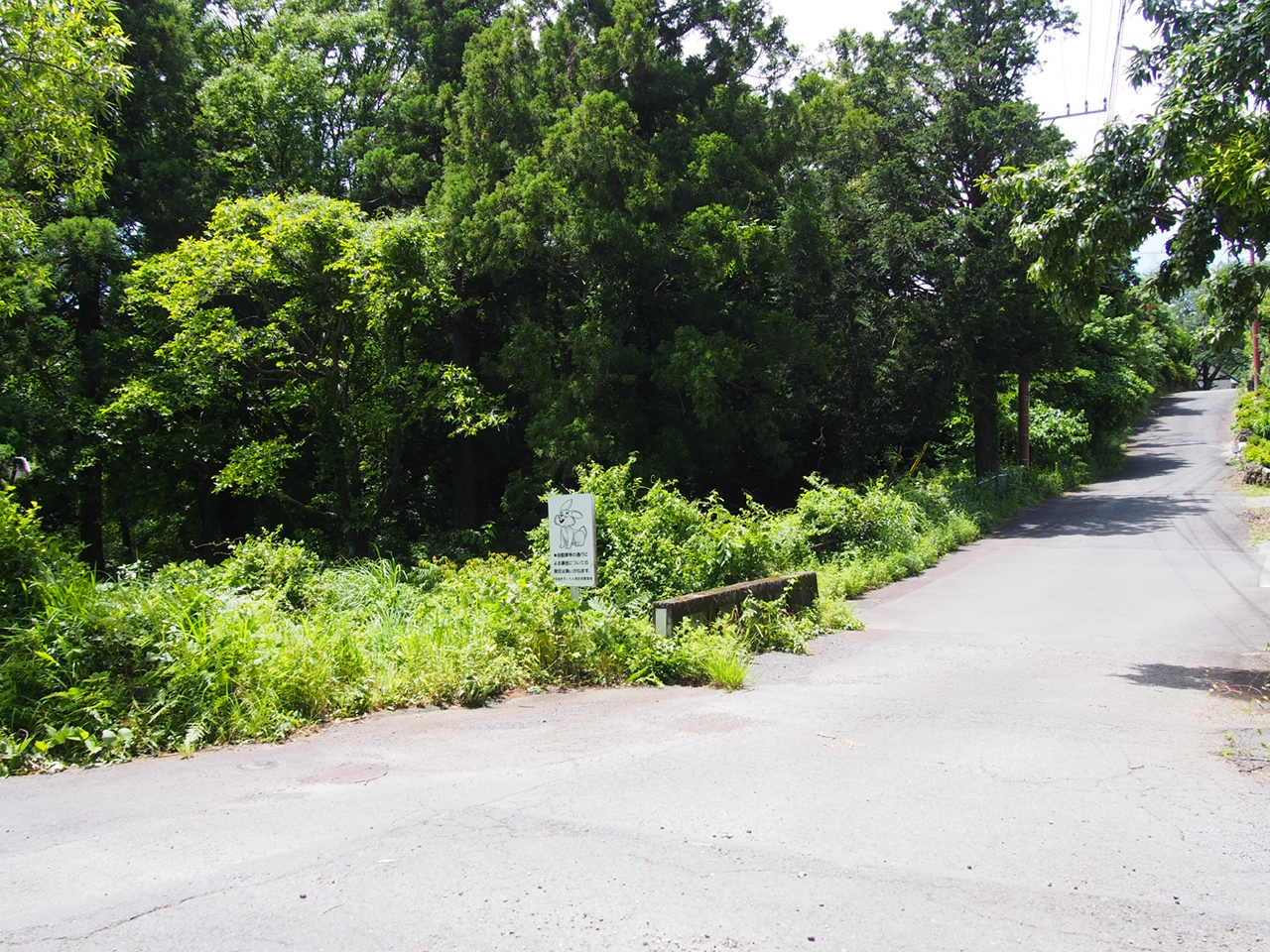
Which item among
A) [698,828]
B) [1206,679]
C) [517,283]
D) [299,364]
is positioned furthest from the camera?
[517,283]

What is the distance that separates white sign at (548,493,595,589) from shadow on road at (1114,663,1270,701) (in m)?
5.04

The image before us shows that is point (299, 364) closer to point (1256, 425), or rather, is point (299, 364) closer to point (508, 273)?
point (508, 273)

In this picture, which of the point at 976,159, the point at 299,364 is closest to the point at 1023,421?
the point at 976,159

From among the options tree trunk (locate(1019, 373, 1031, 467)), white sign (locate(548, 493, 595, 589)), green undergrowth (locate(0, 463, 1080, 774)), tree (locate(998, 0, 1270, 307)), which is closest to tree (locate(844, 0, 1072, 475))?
tree trunk (locate(1019, 373, 1031, 467))

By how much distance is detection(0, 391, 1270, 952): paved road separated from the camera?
3.83m

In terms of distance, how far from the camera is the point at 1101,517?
2545cm

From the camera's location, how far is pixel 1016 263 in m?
25.1

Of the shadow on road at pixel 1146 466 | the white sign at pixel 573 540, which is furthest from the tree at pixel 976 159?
the white sign at pixel 573 540

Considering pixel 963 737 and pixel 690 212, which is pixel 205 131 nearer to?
pixel 690 212

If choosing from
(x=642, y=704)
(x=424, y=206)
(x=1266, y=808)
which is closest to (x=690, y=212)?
(x=424, y=206)

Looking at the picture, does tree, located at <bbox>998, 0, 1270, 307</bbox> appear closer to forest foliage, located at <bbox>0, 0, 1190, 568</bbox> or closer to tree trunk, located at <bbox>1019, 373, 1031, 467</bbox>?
forest foliage, located at <bbox>0, 0, 1190, 568</bbox>

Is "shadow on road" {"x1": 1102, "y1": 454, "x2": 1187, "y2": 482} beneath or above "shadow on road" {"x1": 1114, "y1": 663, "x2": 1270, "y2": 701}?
beneath

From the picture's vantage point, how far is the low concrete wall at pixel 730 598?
9.57m

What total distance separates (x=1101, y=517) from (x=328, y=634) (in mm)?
22465
